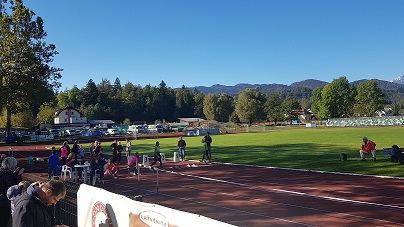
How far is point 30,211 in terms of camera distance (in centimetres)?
429

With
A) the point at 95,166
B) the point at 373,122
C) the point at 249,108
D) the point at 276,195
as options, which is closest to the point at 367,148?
the point at 276,195

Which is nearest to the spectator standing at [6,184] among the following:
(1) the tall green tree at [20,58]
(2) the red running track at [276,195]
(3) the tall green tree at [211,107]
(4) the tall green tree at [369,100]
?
(2) the red running track at [276,195]

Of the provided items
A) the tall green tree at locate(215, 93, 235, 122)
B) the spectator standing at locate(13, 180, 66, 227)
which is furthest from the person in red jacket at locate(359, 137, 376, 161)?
the tall green tree at locate(215, 93, 235, 122)

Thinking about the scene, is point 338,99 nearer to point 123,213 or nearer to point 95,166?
point 95,166

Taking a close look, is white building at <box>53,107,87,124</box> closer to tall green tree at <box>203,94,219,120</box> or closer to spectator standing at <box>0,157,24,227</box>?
tall green tree at <box>203,94,219,120</box>

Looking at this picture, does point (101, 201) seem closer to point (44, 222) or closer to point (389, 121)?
point (44, 222)

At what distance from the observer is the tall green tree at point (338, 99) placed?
10644 cm

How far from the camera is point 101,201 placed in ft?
19.4

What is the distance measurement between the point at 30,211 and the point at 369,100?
377 ft

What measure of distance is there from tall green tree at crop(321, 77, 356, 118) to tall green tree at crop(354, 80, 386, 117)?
2.68 meters

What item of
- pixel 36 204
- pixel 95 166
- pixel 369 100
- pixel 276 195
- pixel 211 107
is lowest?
pixel 276 195

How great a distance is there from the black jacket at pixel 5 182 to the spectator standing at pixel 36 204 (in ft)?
8.22

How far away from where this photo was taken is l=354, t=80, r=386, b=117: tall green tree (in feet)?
348

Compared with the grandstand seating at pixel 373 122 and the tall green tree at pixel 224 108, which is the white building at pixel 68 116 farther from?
the grandstand seating at pixel 373 122
